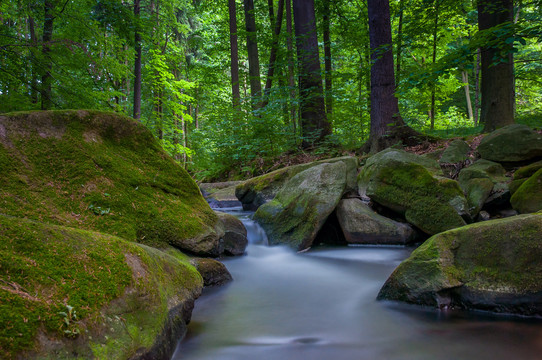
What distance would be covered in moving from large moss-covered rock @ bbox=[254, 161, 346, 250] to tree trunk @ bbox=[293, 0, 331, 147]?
485cm

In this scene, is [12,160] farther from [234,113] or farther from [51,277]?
[234,113]

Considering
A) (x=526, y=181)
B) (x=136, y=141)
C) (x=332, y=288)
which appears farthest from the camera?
(x=526, y=181)

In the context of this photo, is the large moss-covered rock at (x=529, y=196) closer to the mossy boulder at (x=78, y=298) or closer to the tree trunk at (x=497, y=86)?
the tree trunk at (x=497, y=86)

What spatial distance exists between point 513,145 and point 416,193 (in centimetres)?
250

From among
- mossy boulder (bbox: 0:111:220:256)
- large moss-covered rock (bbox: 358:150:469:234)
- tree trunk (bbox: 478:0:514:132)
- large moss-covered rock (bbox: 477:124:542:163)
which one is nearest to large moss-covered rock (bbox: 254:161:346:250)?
large moss-covered rock (bbox: 358:150:469:234)

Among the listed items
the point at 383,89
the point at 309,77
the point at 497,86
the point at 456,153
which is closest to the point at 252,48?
the point at 309,77

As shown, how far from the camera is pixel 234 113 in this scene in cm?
1303

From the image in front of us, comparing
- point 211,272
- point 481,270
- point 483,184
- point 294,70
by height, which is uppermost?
point 294,70

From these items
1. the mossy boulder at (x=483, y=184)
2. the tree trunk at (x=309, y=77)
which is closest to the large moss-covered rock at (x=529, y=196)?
the mossy boulder at (x=483, y=184)

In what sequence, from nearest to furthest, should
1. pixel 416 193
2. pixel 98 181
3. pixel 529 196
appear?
pixel 98 181 < pixel 529 196 < pixel 416 193

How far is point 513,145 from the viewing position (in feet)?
21.7

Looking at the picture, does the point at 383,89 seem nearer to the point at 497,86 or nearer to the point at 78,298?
the point at 497,86

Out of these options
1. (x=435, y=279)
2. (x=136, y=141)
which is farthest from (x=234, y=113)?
(x=435, y=279)

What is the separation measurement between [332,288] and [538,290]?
2135mm
